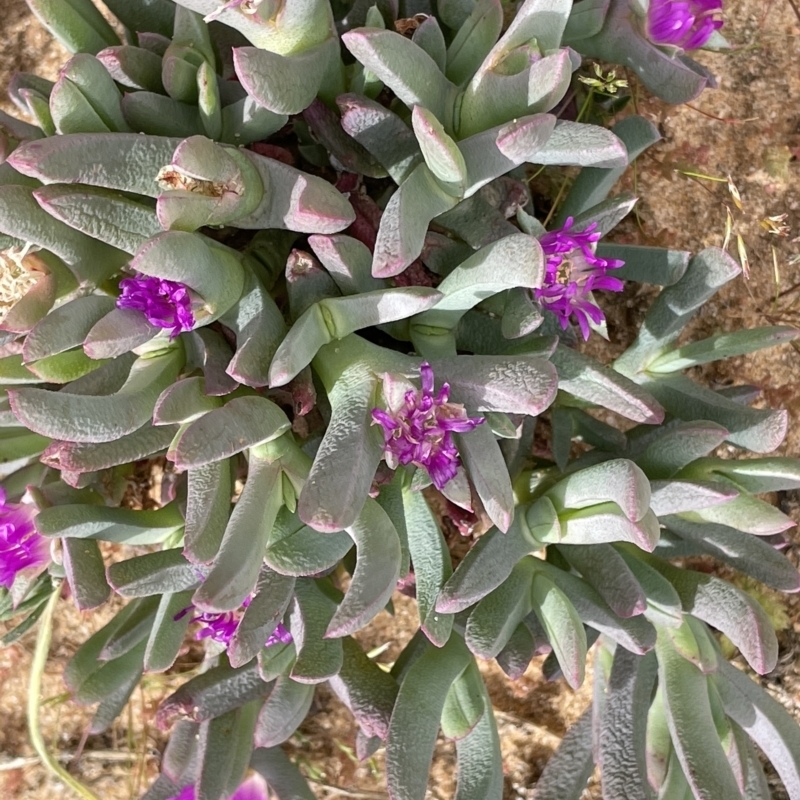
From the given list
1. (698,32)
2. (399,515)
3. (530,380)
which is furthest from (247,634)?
(698,32)

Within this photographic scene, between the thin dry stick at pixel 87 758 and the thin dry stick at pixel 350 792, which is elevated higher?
the thin dry stick at pixel 87 758

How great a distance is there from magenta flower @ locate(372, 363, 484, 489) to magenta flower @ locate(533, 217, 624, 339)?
8.5 inches

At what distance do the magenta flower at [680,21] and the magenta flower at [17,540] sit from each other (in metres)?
1.10

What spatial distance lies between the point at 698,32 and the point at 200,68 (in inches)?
27.0

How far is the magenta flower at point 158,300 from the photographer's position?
0.86m

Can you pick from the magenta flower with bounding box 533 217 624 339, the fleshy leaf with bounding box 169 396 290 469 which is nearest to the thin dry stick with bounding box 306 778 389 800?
the fleshy leaf with bounding box 169 396 290 469

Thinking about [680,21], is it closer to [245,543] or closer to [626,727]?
[245,543]

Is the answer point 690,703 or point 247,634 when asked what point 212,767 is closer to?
point 247,634

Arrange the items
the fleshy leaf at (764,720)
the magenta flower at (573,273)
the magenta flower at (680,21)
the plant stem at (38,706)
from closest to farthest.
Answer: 1. the magenta flower at (573,273)
2. the magenta flower at (680,21)
3. the fleshy leaf at (764,720)
4. the plant stem at (38,706)

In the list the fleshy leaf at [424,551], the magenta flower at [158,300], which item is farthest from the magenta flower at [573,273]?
the magenta flower at [158,300]

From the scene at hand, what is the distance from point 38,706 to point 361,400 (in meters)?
1.11

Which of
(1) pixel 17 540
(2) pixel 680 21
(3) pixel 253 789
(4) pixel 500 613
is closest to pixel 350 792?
(3) pixel 253 789

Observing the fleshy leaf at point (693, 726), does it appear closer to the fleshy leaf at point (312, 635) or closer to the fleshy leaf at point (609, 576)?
the fleshy leaf at point (609, 576)

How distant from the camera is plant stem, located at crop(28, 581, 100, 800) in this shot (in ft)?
4.78
